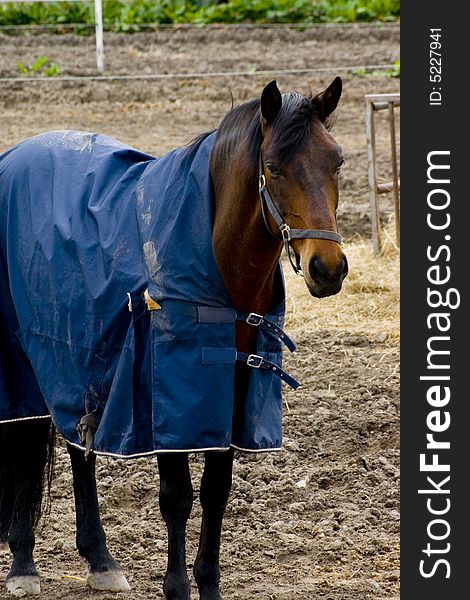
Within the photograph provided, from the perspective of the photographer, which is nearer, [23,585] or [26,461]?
[23,585]

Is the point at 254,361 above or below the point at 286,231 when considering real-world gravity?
below

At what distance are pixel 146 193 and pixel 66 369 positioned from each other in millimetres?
651

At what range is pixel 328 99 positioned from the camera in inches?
122

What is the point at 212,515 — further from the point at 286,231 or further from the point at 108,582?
the point at 286,231

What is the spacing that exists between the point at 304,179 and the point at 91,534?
1.64m

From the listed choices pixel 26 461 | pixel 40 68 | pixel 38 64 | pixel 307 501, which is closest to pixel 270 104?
pixel 26 461

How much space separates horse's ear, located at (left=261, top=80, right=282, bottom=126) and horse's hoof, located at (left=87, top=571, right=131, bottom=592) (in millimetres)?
1707

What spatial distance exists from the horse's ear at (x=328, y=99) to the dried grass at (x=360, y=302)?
315 cm

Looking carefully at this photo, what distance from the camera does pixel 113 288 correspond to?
10.8ft

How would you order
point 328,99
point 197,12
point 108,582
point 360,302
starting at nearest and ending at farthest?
point 328,99, point 108,582, point 360,302, point 197,12

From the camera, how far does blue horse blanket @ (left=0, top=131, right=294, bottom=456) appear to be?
3156 millimetres

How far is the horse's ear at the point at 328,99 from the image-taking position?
3.08 m

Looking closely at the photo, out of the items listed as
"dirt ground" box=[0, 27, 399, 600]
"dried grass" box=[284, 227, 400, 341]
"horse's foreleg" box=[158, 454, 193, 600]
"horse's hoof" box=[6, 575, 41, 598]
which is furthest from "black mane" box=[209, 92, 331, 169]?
"dried grass" box=[284, 227, 400, 341]

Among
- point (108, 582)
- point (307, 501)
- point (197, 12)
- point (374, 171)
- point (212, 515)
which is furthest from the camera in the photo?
point (197, 12)
